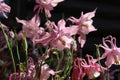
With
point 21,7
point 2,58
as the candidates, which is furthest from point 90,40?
point 2,58

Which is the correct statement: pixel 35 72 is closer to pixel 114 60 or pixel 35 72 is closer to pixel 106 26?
pixel 114 60

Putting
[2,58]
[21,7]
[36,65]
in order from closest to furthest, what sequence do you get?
[36,65] < [2,58] < [21,7]

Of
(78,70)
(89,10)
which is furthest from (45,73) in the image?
(89,10)

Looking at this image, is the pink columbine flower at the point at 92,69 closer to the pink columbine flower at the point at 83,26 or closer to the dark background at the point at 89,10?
the pink columbine flower at the point at 83,26

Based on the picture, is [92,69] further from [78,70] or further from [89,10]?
[89,10]

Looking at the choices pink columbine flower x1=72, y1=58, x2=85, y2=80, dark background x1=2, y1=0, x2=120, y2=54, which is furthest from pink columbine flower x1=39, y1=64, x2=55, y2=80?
dark background x1=2, y1=0, x2=120, y2=54

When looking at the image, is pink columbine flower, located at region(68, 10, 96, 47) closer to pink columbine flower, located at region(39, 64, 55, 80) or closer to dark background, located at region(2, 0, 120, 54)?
pink columbine flower, located at region(39, 64, 55, 80)
